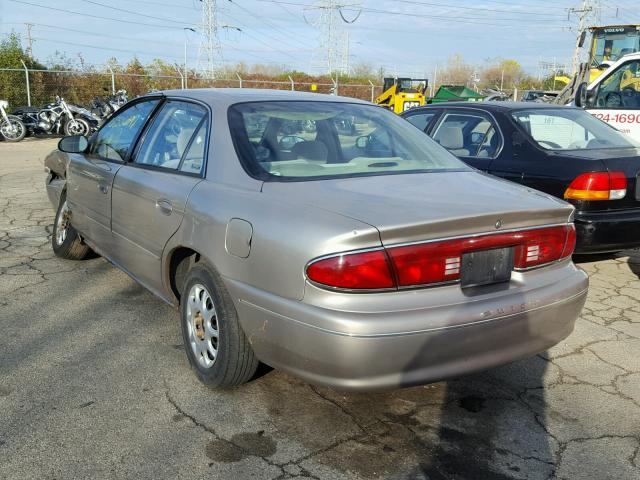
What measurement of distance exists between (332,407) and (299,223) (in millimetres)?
1082

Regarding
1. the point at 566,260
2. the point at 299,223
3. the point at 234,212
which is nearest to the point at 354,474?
the point at 299,223

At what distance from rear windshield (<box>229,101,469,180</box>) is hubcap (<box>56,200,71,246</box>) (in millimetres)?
2688

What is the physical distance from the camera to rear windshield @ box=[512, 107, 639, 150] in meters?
5.54

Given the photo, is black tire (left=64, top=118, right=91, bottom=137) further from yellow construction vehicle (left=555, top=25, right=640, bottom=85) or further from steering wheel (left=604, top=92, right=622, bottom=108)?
steering wheel (left=604, top=92, right=622, bottom=108)

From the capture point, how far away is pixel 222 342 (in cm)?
304

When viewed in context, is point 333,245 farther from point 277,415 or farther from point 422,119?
point 422,119

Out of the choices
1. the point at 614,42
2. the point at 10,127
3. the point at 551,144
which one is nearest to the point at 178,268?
the point at 551,144

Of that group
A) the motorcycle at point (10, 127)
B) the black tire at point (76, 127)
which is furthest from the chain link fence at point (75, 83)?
the black tire at point (76, 127)

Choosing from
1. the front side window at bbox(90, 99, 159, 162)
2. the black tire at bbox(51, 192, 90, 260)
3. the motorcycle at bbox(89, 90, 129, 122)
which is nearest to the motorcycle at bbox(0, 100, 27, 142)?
the motorcycle at bbox(89, 90, 129, 122)

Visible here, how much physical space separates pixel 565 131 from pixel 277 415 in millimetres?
4119

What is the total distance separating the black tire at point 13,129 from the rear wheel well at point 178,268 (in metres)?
15.5

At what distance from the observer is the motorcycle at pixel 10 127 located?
661 inches

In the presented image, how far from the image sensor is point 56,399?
3.14 meters

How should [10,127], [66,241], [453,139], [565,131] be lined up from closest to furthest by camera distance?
[66,241] → [565,131] → [453,139] → [10,127]
